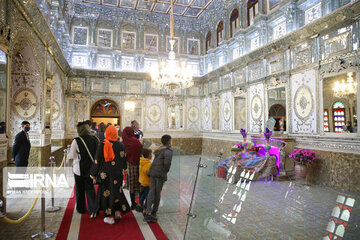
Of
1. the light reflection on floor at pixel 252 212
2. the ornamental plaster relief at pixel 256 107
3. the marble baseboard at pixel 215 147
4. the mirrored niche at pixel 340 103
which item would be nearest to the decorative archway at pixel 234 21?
the ornamental plaster relief at pixel 256 107

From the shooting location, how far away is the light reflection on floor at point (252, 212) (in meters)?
3.96

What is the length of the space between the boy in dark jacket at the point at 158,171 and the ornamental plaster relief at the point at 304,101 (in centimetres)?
552

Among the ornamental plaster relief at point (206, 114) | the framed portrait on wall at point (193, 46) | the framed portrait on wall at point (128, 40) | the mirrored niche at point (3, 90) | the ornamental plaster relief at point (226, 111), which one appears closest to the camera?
the mirrored niche at point (3, 90)

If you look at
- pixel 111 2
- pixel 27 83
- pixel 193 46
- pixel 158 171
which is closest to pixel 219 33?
pixel 193 46

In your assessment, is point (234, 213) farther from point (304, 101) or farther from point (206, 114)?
point (206, 114)

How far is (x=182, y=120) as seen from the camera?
49.1ft

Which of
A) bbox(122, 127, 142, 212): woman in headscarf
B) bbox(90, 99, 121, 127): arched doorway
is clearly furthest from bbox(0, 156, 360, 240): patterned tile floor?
bbox(90, 99, 121, 127): arched doorway

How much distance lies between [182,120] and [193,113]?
804mm

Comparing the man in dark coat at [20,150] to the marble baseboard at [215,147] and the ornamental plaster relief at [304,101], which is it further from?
the marble baseboard at [215,147]

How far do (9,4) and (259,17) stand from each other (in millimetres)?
8402

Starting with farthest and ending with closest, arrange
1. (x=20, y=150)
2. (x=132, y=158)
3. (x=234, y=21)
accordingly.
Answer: (x=234, y=21) → (x=20, y=150) → (x=132, y=158)

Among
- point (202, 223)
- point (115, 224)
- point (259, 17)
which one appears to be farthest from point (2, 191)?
point (259, 17)

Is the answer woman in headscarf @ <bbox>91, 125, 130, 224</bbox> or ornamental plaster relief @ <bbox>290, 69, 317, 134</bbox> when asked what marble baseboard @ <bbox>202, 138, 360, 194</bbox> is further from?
woman in headscarf @ <bbox>91, 125, 130, 224</bbox>

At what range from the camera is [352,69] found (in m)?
6.52
